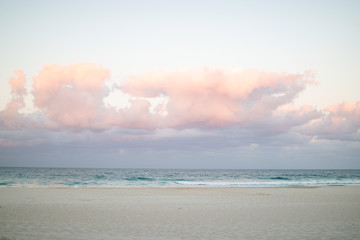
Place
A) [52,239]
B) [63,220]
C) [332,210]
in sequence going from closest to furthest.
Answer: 1. [52,239]
2. [63,220]
3. [332,210]

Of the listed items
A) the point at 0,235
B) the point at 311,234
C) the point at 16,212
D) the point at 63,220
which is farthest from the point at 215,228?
the point at 16,212

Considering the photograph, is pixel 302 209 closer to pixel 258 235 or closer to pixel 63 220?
pixel 258 235

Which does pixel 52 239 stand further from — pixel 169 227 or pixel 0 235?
pixel 169 227

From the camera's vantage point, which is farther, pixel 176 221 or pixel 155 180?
pixel 155 180

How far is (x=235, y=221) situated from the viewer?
1205 centimetres

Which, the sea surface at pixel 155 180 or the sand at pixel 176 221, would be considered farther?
the sea surface at pixel 155 180

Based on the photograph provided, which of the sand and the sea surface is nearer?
the sand

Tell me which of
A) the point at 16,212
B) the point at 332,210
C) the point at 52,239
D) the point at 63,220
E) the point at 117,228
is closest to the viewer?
the point at 52,239

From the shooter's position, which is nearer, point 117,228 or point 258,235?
point 258,235

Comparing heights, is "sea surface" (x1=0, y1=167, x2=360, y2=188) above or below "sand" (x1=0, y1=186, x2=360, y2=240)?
below

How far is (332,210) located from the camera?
49.6ft

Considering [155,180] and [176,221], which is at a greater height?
[176,221]

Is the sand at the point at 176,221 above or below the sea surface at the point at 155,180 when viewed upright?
above

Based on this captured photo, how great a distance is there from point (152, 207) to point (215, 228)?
5.81 m
